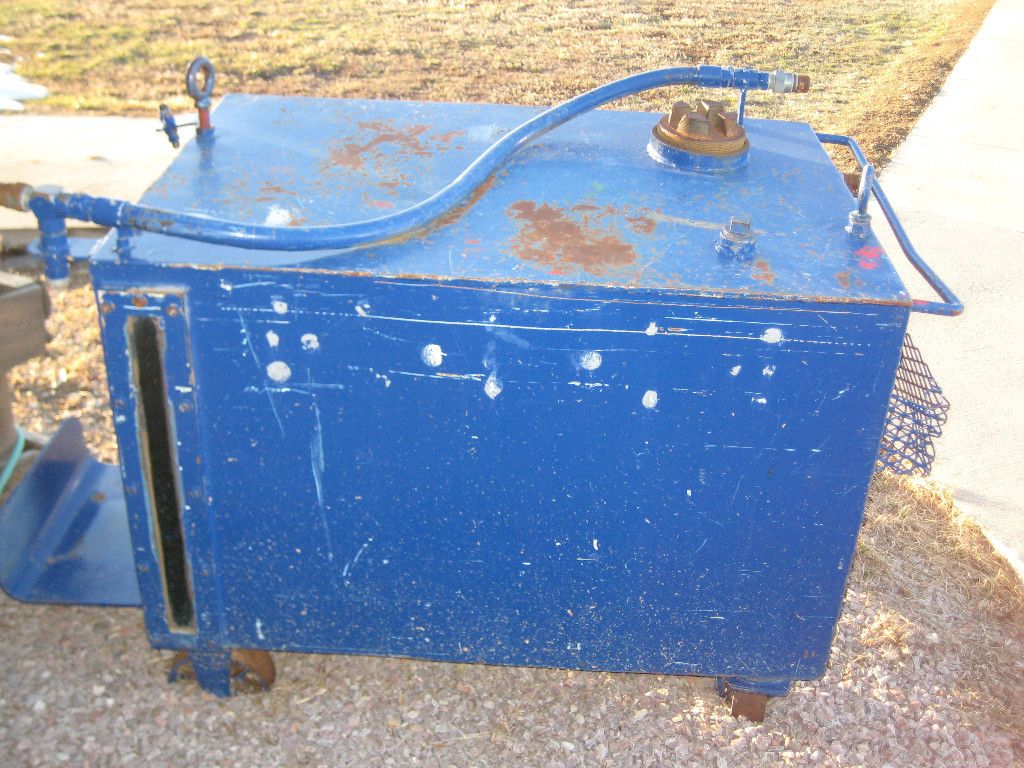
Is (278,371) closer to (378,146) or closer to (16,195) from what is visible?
(16,195)

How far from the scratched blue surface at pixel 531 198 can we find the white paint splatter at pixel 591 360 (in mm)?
138

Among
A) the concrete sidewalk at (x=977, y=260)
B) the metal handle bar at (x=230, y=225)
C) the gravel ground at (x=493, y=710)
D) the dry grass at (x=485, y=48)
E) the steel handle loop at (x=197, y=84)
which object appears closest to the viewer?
the metal handle bar at (x=230, y=225)

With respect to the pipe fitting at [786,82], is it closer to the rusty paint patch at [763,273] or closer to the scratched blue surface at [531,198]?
Result: the scratched blue surface at [531,198]

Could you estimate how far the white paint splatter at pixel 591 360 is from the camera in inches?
70.4

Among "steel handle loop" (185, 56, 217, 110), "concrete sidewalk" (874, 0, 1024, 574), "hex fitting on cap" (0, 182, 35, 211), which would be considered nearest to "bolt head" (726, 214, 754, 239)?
"steel handle loop" (185, 56, 217, 110)

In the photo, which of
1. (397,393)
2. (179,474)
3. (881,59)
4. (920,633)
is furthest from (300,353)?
(881,59)

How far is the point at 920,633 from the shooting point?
8.46 feet

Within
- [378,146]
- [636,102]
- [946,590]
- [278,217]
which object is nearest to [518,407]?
[278,217]

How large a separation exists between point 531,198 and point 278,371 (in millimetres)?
603

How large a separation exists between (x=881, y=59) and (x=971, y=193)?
2433 mm

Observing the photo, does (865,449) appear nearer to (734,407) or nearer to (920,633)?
(734,407)

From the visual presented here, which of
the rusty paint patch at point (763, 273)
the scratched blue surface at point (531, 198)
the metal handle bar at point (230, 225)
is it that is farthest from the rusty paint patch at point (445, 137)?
the rusty paint patch at point (763, 273)

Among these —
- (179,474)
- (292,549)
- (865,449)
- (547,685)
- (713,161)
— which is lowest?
(547,685)

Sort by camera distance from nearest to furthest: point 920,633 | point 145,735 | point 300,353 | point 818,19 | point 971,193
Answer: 1. point 300,353
2. point 145,735
3. point 920,633
4. point 971,193
5. point 818,19
